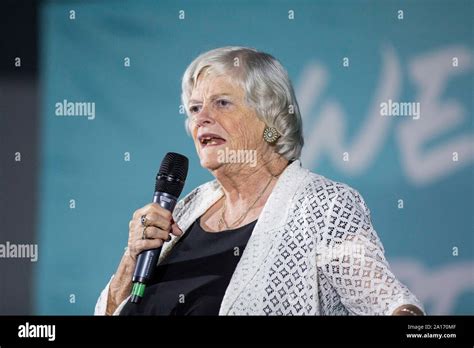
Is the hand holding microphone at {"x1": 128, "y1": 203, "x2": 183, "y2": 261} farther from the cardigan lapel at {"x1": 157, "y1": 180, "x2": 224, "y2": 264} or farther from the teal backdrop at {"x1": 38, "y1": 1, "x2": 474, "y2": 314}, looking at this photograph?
the teal backdrop at {"x1": 38, "y1": 1, "x2": 474, "y2": 314}

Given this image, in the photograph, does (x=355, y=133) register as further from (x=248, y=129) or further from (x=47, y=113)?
(x=47, y=113)

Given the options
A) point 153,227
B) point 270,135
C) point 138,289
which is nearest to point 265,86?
point 270,135

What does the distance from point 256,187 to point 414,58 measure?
2.27 feet

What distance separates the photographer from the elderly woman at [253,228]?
87.4 inches

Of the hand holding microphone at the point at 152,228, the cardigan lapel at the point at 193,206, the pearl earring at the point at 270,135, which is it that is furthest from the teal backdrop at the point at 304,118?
the hand holding microphone at the point at 152,228

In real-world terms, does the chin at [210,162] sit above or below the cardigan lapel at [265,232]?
above

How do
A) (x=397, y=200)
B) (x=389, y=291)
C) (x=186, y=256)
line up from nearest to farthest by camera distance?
1. (x=389, y=291)
2. (x=186, y=256)
3. (x=397, y=200)

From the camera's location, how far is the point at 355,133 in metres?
2.58

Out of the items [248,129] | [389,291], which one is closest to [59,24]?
[248,129]

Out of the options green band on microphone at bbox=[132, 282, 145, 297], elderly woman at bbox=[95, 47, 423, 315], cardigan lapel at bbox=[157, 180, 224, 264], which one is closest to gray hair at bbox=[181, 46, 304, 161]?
elderly woman at bbox=[95, 47, 423, 315]

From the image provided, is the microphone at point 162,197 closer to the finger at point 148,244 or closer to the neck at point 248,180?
the finger at point 148,244

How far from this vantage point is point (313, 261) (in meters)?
2.22

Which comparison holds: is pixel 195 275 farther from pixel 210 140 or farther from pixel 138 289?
pixel 210 140

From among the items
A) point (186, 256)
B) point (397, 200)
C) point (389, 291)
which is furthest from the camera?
point (397, 200)
